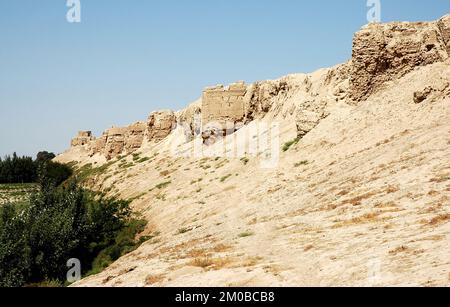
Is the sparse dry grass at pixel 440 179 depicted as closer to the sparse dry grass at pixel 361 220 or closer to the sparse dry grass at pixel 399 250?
the sparse dry grass at pixel 361 220

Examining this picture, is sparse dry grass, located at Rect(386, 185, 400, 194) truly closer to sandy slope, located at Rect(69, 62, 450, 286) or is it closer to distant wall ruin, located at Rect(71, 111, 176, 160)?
sandy slope, located at Rect(69, 62, 450, 286)

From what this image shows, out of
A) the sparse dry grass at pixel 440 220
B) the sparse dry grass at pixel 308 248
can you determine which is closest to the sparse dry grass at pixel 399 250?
the sparse dry grass at pixel 440 220

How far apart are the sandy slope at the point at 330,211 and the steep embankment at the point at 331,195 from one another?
0.04 metres

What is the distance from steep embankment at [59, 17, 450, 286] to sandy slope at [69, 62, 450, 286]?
0.14ft

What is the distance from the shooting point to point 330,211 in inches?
449

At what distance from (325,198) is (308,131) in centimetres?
829

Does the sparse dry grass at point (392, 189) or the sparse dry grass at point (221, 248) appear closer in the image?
the sparse dry grass at point (221, 248)

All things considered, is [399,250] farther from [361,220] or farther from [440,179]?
[440,179]

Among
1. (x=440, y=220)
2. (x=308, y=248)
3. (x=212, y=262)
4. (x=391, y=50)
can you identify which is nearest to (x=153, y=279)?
(x=212, y=262)

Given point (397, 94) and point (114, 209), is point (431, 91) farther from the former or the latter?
point (114, 209)

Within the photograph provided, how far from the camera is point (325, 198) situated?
12.8 meters

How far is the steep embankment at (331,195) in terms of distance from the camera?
7.98 metres

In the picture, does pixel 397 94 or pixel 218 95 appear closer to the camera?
pixel 397 94
